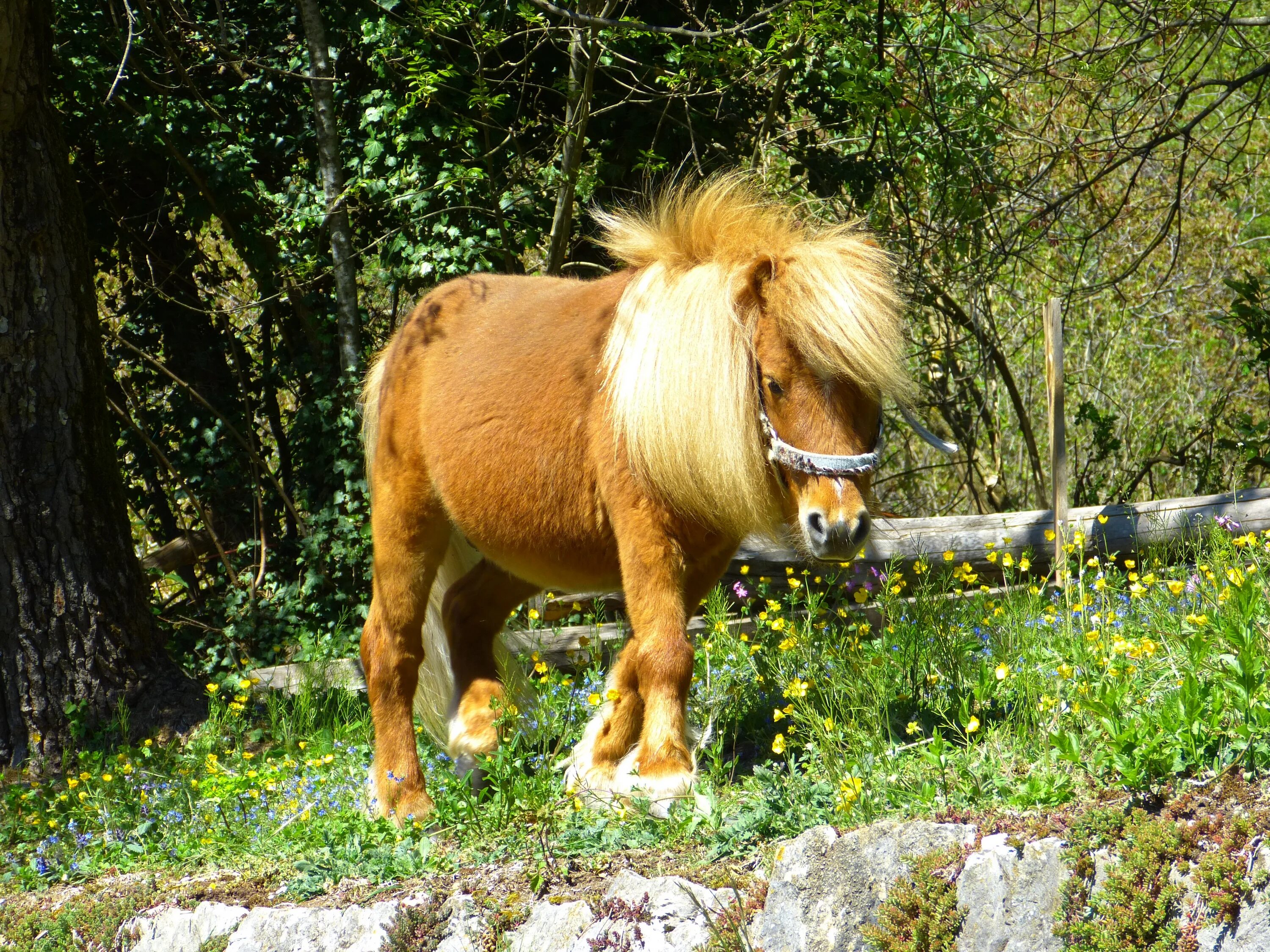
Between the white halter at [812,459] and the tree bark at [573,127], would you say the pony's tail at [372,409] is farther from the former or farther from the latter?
the white halter at [812,459]

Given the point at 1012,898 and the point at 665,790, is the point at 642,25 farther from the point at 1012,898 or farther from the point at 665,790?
the point at 1012,898

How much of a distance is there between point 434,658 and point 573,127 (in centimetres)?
300

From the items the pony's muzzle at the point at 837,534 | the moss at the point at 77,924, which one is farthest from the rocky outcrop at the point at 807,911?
the pony's muzzle at the point at 837,534

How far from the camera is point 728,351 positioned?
3.36m

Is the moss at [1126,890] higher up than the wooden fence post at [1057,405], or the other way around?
the wooden fence post at [1057,405]

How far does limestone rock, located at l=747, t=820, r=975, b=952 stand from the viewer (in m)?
2.91

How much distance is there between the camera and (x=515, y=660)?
188 inches

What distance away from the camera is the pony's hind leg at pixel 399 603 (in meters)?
4.19

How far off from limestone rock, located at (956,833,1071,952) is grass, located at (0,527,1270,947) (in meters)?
0.24

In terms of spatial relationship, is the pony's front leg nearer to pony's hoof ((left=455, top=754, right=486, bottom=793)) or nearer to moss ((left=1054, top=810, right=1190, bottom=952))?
pony's hoof ((left=455, top=754, right=486, bottom=793))

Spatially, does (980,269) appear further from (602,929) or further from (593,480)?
(602,929)

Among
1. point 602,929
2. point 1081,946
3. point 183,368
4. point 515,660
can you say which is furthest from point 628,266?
point 183,368

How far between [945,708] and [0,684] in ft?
13.9

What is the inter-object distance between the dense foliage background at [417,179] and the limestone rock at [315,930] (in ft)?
9.22
